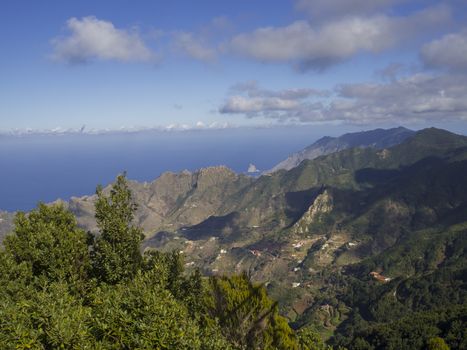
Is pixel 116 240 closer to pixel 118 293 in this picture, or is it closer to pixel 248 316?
pixel 118 293

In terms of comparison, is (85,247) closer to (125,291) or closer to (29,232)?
(29,232)

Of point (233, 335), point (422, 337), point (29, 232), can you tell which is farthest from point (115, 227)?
point (422, 337)

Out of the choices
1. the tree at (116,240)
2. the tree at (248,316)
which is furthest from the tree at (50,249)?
the tree at (248,316)

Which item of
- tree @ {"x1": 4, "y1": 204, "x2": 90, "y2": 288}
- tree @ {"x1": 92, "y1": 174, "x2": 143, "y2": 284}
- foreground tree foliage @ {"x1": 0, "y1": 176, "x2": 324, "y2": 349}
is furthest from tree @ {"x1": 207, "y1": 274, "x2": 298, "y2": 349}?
tree @ {"x1": 4, "y1": 204, "x2": 90, "y2": 288}

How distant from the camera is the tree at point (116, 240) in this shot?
95.8 ft

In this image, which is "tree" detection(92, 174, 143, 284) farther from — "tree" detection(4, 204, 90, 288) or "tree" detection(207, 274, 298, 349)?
"tree" detection(207, 274, 298, 349)

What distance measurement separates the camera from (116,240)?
30.7 metres

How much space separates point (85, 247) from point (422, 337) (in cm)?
15118

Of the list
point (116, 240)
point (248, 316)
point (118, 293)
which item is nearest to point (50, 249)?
point (116, 240)

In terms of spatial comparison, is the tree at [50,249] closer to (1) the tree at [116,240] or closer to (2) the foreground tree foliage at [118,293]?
(2) the foreground tree foliage at [118,293]

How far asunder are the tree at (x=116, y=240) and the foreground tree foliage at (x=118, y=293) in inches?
3.2

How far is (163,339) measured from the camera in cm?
1570

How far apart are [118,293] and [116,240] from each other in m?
12.1

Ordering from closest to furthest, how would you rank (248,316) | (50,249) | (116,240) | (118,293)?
(118,293)
(50,249)
(248,316)
(116,240)
